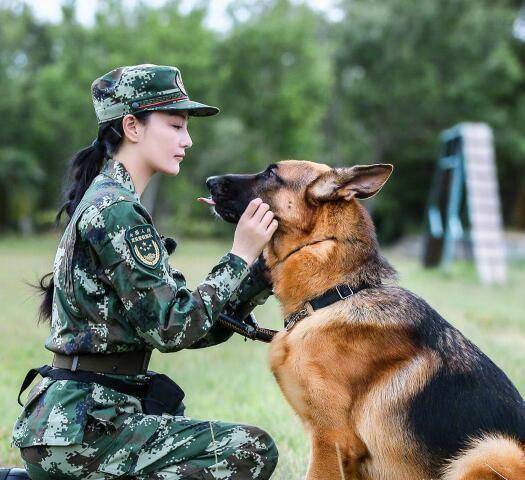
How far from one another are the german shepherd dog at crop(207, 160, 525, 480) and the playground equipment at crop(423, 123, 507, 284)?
45.9 ft

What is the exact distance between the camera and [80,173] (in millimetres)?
3436

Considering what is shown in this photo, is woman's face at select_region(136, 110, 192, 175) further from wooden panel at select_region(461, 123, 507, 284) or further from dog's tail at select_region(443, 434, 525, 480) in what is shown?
wooden panel at select_region(461, 123, 507, 284)

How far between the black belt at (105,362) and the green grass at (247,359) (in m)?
1.11

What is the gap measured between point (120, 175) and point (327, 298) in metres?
1.17

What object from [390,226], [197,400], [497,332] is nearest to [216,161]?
[390,226]

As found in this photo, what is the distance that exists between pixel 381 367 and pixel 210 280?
917 millimetres

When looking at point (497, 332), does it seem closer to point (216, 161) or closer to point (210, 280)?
point (210, 280)

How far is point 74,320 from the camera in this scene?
3066 mm

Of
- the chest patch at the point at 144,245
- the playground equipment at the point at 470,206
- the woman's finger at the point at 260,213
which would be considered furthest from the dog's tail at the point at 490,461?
the playground equipment at the point at 470,206

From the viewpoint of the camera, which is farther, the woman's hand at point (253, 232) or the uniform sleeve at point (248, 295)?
the uniform sleeve at point (248, 295)

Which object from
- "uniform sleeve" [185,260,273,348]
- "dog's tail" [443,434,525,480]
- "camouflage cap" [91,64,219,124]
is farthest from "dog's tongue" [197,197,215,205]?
"dog's tail" [443,434,525,480]

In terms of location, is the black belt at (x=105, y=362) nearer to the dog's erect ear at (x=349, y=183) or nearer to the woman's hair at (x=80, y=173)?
the woman's hair at (x=80, y=173)

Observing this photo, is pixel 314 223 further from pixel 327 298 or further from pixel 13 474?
pixel 13 474

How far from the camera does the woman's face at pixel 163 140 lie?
3.21 metres
